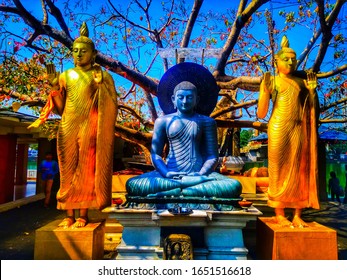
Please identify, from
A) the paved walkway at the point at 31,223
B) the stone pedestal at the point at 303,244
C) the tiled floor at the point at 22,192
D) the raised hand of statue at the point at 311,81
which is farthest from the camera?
the tiled floor at the point at 22,192

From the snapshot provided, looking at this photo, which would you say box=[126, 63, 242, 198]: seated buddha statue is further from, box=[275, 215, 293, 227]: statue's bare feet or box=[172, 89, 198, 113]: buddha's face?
box=[275, 215, 293, 227]: statue's bare feet

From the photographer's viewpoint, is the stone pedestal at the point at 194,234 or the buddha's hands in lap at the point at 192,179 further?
the buddha's hands in lap at the point at 192,179

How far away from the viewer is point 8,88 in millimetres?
6742

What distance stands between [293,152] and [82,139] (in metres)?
2.70

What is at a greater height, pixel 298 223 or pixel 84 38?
pixel 84 38

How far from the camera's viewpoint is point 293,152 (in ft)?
12.4

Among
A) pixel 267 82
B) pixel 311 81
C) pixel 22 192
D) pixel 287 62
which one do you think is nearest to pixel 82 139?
pixel 267 82

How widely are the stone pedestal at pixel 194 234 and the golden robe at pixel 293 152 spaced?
667mm

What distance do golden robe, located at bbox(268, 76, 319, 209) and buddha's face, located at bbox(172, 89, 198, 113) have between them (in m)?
1.18

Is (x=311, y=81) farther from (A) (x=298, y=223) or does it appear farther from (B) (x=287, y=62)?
(A) (x=298, y=223)

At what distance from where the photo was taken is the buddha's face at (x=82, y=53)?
3852mm

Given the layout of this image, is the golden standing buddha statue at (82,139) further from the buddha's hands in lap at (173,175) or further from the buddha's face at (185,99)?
the buddha's face at (185,99)

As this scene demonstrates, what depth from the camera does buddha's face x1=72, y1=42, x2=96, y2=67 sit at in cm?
385

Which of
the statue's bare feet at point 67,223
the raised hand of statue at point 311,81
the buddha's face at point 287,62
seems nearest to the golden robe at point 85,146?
the statue's bare feet at point 67,223
